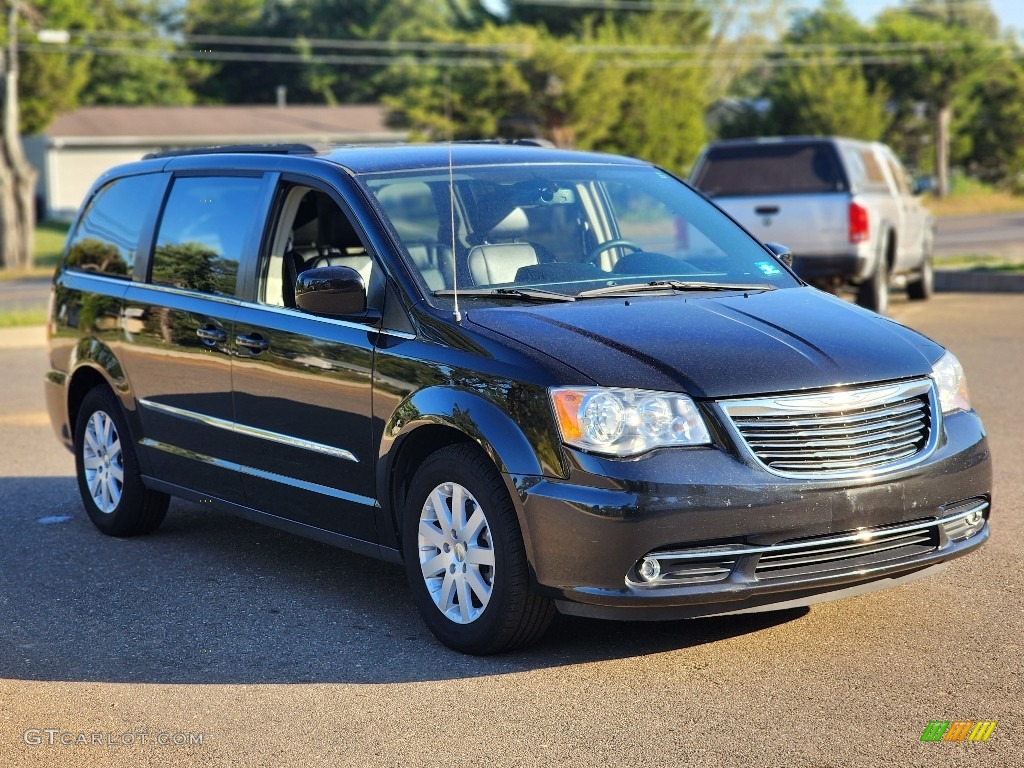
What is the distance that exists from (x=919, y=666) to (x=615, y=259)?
2.11 m

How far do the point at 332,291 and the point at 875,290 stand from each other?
1166 cm

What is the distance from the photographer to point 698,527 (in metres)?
4.85

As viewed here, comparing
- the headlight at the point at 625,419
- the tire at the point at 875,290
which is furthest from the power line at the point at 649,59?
the headlight at the point at 625,419

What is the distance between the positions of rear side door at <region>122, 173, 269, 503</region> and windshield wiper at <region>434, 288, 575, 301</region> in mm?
1234

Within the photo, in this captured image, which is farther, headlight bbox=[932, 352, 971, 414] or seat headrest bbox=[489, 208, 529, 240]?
seat headrest bbox=[489, 208, 529, 240]

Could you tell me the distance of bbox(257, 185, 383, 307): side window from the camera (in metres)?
6.46

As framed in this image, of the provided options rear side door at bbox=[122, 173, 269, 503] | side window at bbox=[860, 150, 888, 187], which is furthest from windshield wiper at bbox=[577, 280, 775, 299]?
side window at bbox=[860, 150, 888, 187]

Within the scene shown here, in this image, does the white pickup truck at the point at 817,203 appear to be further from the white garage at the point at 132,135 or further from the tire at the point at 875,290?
the white garage at the point at 132,135

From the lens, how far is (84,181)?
5994 cm

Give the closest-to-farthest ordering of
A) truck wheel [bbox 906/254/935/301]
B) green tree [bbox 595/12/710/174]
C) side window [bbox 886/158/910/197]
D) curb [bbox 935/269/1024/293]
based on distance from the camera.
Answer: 1. side window [bbox 886/158/910/197]
2. truck wheel [bbox 906/254/935/301]
3. curb [bbox 935/269/1024/293]
4. green tree [bbox 595/12/710/174]

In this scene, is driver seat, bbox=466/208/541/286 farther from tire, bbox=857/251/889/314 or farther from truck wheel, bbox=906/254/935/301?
truck wheel, bbox=906/254/935/301

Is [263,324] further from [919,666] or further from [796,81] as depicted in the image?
[796,81]

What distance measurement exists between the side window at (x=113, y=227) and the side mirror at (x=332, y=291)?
200 centimetres

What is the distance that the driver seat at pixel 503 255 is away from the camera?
5914mm
